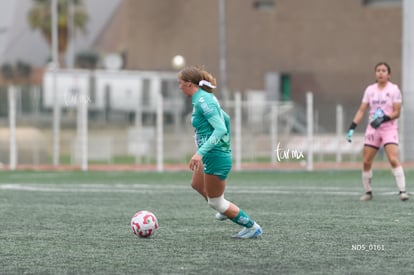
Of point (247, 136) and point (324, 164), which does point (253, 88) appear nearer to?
point (247, 136)

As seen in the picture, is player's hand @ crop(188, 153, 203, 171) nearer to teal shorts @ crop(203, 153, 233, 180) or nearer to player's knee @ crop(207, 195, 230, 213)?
teal shorts @ crop(203, 153, 233, 180)

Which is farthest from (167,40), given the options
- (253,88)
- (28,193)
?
(28,193)

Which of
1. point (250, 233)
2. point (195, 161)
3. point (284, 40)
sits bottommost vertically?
point (250, 233)

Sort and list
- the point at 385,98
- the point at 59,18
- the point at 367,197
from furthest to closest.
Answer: the point at 59,18 → the point at 367,197 → the point at 385,98

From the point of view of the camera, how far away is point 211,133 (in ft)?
36.8

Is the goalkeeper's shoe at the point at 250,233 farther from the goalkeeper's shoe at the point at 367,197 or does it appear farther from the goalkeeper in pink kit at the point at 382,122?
the goalkeeper's shoe at the point at 367,197

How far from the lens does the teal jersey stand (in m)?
11.0

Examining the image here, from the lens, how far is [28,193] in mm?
19344

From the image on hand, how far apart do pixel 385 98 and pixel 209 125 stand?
589 cm

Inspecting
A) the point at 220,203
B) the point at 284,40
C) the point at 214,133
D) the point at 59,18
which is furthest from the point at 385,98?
the point at 59,18

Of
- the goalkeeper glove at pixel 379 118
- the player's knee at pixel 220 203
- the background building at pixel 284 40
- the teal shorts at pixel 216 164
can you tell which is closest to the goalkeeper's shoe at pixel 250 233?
the player's knee at pixel 220 203

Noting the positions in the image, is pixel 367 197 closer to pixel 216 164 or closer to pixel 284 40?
pixel 216 164

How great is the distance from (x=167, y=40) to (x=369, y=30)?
39.5 feet

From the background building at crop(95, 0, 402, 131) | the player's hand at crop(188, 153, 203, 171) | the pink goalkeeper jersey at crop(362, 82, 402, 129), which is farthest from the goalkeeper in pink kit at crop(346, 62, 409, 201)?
the background building at crop(95, 0, 402, 131)
